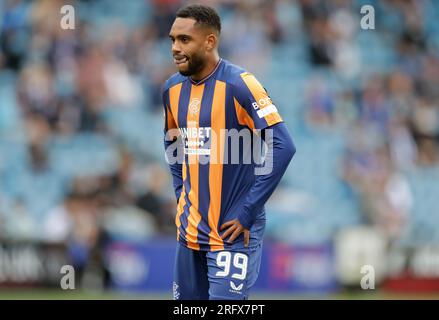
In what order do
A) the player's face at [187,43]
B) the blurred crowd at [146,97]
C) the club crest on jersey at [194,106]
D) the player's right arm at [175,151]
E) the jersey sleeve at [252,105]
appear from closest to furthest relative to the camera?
1. the jersey sleeve at [252,105]
2. the player's face at [187,43]
3. the club crest on jersey at [194,106]
4. the player's right arm at [175,151]
5. the blurred crowd at [146,97]

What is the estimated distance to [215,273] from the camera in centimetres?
611

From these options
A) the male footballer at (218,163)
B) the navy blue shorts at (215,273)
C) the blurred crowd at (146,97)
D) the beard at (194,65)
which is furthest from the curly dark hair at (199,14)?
the blurred crowd at (146,97)

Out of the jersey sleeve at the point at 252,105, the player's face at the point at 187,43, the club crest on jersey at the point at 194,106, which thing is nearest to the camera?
the jersey sleeve at the point at 252,105

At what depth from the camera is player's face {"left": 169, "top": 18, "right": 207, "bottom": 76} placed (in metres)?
6.12

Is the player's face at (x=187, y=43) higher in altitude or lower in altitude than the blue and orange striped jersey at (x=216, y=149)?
higher

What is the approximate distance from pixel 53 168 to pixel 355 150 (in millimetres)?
4960

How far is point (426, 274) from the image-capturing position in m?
13.5

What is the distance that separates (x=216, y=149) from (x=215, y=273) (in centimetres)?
86

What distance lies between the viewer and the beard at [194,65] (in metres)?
6.16

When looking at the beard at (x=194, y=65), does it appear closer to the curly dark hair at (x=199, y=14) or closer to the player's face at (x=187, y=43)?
the player's face at (x=187, y=43)

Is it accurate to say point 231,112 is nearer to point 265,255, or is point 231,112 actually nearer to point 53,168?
point 265,255

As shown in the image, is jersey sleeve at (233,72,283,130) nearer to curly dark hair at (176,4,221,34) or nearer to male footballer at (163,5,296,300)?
male footballer at (163,5,296,300)

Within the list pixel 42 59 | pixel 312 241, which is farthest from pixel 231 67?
pixel 42 59

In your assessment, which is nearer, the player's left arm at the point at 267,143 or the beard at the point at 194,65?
the player's left arm at the point at 267,143
